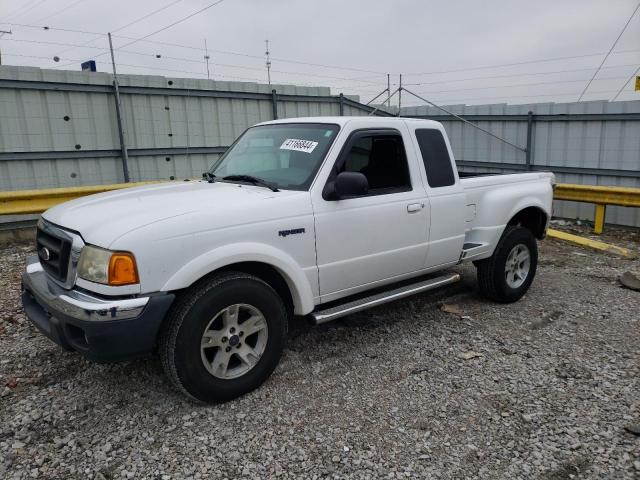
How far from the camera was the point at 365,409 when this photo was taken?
133 inches

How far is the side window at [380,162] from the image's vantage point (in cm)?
410

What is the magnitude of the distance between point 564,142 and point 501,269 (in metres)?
6.65

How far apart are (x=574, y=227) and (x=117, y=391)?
357 inches

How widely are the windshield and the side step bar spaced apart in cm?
98

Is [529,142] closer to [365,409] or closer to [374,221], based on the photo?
[374,221]


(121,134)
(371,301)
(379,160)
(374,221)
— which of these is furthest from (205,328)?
(121,134)

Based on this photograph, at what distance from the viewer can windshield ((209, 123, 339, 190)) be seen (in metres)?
3.90

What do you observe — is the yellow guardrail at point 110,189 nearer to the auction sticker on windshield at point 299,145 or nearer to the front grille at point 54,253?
the front grille at point 54,253

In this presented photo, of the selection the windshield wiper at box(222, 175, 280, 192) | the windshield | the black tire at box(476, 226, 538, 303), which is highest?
the windshield

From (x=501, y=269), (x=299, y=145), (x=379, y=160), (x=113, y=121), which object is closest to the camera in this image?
(x=299, y=145)

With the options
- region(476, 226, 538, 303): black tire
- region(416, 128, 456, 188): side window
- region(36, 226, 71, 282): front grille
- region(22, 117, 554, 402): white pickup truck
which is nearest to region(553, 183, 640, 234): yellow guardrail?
region(476, 226, 538, 303): black tire

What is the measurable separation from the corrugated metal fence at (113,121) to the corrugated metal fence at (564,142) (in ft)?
13.7

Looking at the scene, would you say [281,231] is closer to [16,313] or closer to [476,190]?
[476,190]

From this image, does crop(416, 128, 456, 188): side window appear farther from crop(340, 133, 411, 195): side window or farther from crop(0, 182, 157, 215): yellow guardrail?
crop(0, 182, 157, 215): yellow guardrail
